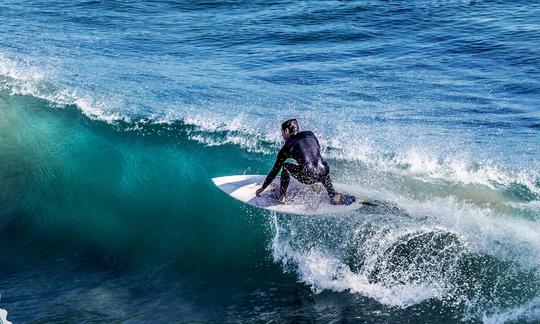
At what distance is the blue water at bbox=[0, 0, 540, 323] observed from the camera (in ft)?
32.2

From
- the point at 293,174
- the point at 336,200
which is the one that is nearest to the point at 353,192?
the point at 336,200

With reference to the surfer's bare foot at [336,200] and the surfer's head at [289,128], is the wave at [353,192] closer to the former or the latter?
the surfer's bare foot at [336,200]

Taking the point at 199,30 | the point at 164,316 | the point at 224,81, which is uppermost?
the point at 199,30

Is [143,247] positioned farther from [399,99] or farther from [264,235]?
[399,99]

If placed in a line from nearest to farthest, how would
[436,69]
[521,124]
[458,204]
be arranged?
[458,204]
[521,124]
[436,69]

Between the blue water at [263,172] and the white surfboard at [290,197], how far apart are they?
0.41 metres

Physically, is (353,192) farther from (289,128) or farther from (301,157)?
(289,128)

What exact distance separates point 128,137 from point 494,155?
8.75 meters

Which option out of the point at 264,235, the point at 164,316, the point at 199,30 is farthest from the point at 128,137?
the point at 199,30

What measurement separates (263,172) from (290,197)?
94.6 inches

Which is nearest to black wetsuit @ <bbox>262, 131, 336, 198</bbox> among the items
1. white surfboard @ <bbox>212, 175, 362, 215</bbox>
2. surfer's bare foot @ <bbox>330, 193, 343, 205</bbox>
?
surfer's bare foot @ <bbox>330, 193, 343, 205</bbox>

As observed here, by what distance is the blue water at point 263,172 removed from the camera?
9.80 metres

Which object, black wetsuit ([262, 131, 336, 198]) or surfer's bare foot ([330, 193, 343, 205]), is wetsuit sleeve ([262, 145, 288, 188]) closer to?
black wetsuit ([262, 131, 336, 198])

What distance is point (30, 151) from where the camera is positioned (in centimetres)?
1485
